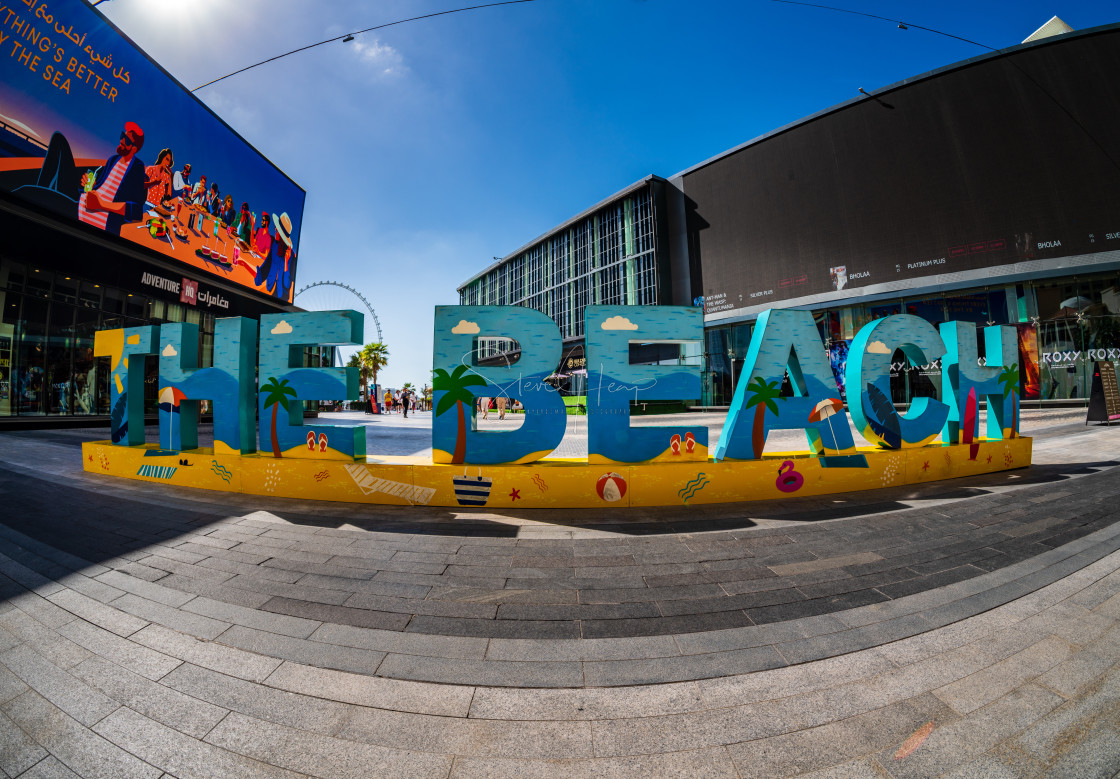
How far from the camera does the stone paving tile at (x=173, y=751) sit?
6.09 feet

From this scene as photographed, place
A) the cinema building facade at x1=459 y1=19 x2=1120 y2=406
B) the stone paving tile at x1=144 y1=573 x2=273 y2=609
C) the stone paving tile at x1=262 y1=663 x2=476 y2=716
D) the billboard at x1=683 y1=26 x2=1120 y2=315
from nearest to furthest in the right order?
1. the stone paving tile at x1=262 y1=663 x2=476 y2=716
2. the stone paving tile at x1=144 y1=573 x2=273 y2=609
3. the cinema building facade at x1=459 y1=19 x2=1120 y2=406
4. the billboard at x1=683 y1=26 x2=1120 y2=315

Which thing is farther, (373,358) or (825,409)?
(373,358)

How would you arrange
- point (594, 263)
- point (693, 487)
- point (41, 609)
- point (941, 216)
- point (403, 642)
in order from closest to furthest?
point (403, 642)
point (41, 609)
point (693, 487)
point (941, 216)
point (594, 263)

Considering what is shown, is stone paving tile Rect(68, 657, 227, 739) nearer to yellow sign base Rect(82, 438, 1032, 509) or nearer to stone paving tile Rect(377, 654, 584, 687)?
stone paving tile Rect(377, 654, 584, 687)

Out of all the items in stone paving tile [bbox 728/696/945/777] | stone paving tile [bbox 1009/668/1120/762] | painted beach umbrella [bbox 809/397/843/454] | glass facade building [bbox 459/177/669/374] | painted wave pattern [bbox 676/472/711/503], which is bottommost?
stone paving tile [bbox 1009/668/1120/762]

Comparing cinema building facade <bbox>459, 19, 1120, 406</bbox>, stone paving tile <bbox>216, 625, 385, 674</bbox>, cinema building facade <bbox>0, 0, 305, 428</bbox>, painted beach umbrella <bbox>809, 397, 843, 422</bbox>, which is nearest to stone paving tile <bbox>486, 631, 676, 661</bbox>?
stone paving tile <bbox>216, 625, 385, 674</bbox>

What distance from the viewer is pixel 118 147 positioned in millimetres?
18594

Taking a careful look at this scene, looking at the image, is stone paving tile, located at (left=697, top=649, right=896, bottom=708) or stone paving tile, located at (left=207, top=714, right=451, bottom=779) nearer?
stone paving tile, located at (left=207, top=714, right=451, bottom=779)

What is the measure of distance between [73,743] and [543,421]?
501 centimetres

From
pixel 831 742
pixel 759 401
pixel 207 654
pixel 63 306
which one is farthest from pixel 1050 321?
pixel 63 306

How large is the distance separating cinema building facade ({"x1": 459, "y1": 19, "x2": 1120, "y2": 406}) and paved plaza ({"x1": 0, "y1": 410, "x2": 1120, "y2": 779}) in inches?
797

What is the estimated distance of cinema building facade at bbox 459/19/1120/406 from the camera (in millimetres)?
25641

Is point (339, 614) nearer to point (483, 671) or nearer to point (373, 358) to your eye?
point (483, 671)

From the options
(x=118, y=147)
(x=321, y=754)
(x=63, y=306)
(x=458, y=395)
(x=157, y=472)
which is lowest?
(x=321, y=754)
